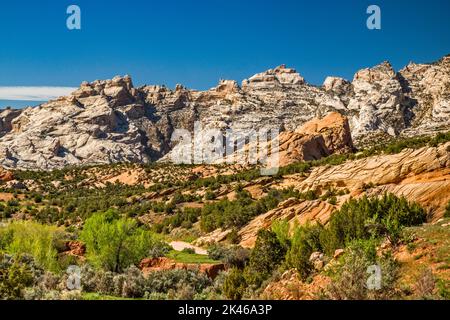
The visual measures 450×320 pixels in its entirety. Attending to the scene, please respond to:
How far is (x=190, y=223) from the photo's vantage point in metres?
59.0

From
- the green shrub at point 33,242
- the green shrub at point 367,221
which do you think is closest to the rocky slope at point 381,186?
the green shrub at point 367,221

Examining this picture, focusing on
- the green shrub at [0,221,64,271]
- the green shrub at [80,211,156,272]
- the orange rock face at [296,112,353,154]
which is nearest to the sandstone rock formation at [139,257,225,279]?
the green shrub at [80,211,156,272]

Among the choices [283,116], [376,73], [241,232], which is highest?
[376,73]

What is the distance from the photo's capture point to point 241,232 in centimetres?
5084

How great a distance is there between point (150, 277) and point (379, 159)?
126 ft

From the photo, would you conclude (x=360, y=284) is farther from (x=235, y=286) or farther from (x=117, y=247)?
(x=117, y=247)

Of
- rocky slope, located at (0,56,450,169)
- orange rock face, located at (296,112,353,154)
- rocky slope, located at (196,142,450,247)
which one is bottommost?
rocky slope, located at (196,142,450,247)

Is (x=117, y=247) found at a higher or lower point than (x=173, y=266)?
higher

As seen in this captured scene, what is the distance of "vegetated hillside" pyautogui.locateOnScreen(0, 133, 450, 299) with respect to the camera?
20.1 metres

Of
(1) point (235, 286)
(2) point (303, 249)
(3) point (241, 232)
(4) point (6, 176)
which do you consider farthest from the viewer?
(4) point (6, 176)

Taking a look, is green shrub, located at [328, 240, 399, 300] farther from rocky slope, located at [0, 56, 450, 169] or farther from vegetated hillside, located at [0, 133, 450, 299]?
rocky slope, located at [0, 56, 450, 169]

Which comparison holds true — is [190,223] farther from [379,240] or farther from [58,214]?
[379,240]

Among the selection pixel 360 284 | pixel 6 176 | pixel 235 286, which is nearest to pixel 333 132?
pixel 6 176
